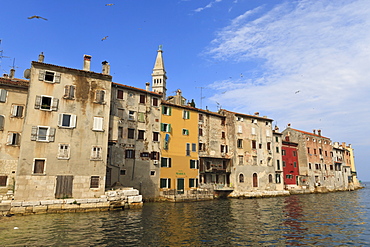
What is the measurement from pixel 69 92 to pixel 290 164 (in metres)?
51.8

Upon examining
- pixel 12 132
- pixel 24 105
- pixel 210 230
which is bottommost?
pixel 210 230

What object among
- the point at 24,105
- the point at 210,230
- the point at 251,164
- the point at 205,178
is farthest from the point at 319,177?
the point at 24,105

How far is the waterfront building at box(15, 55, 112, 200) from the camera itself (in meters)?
24.4

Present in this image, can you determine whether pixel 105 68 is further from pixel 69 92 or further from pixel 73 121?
pixel 73 121

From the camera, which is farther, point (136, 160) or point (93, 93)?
point (136, 160)

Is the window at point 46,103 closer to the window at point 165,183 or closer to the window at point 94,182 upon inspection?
the window at point 94,182

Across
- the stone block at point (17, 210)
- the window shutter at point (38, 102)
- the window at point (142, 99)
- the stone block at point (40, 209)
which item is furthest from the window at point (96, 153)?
the window at point (142, 99)

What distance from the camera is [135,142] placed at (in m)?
36.2

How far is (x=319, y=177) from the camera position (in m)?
64.8

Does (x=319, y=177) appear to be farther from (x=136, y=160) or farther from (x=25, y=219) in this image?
(x=25, y=219)

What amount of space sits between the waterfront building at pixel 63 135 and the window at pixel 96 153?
0.07 metres

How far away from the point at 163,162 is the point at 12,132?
20.0m

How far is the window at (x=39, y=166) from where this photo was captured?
24513mm

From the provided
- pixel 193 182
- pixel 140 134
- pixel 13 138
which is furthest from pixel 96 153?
pixel 193 182
